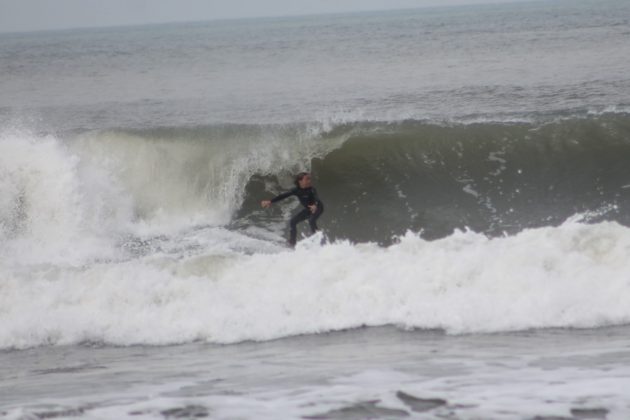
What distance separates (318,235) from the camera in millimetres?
11117

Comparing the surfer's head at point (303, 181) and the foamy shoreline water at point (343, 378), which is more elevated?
the surfer's head at point (303, 181)

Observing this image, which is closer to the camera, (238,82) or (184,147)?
(184,147)

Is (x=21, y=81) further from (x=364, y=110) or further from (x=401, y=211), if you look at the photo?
(x=401, y=211)

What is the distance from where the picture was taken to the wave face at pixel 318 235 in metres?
9.31

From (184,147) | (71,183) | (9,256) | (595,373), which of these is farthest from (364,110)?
(595,373)

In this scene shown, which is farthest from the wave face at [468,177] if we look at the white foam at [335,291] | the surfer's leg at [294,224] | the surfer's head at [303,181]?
the white foam at [335,291]

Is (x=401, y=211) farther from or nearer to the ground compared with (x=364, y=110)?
nearer to the ground

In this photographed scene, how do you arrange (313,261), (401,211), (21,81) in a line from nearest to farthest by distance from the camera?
(313,261), (401,211), (21,81)

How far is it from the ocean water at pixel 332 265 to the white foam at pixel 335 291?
27 millimetres

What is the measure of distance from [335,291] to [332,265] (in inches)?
21.3

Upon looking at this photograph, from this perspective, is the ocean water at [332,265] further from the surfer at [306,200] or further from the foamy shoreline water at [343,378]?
the surfer at [306,200]

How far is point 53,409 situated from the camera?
20.5ft

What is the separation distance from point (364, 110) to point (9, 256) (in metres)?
11.7

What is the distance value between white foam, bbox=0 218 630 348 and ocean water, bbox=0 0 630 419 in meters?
0.03
